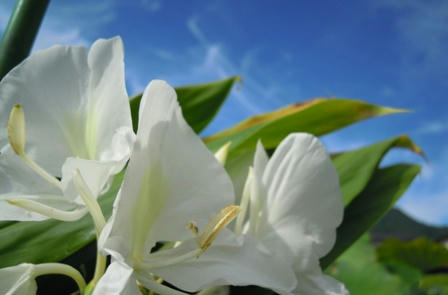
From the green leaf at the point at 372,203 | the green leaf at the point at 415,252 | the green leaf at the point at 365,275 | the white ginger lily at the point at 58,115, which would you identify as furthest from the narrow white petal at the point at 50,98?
the green leaf at the point at 415,252

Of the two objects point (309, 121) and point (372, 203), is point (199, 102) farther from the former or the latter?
point (372, 203)

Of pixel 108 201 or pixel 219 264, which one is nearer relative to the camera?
pixel 219 264

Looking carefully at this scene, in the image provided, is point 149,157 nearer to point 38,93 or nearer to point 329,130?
point 38,93

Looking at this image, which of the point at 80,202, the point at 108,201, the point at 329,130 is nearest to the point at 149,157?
the point at 80,202

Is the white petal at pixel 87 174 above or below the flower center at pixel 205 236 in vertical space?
above

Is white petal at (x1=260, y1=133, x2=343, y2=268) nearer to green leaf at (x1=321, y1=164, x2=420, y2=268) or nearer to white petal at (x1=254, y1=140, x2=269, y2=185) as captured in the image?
white petal at (x1=254, y1=140, x2=269, y2=185)

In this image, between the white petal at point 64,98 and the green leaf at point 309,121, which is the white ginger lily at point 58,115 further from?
the green leaf at point 309,121
